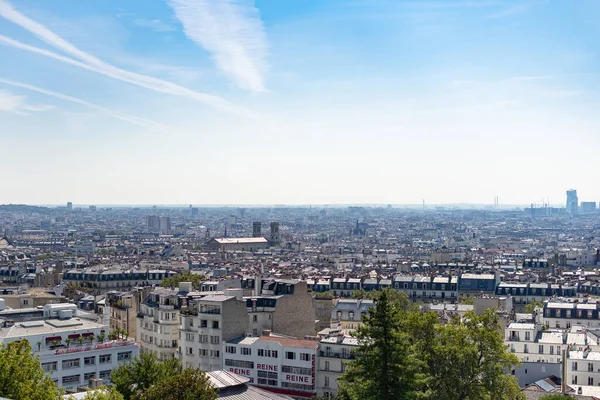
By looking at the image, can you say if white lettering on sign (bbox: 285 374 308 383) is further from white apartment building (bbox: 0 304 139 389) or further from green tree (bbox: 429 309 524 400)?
green tree (bbox: 429 309 524 400)

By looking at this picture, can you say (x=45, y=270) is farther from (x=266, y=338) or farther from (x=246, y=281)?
(x=266, y=338)

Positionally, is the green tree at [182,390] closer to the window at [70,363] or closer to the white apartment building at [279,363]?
the window at [70,363]

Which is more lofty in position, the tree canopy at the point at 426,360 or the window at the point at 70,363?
the tree canopy at the point at 426,360

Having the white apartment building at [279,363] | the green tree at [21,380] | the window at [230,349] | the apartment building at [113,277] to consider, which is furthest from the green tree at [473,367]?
the apartment building at [113,277]

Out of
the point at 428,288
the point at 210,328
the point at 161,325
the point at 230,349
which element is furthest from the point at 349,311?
the point at 428,288

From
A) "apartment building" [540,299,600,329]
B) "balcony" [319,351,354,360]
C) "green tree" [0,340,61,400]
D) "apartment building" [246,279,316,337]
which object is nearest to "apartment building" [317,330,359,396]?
"balcony" [319,351,354,360]

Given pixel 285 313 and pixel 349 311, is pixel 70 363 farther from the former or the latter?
pixel 349 311
